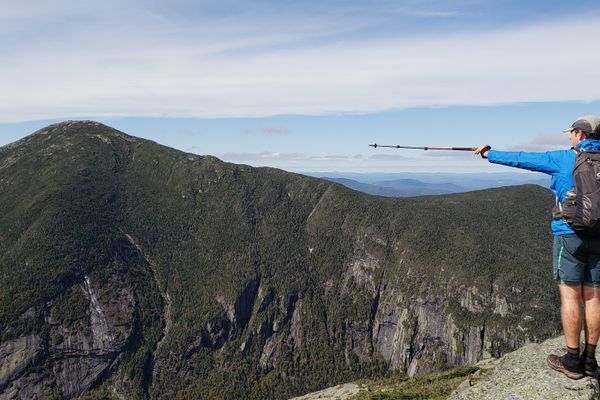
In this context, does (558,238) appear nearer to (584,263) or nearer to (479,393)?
(584,263)

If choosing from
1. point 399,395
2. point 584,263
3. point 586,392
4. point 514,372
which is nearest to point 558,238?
point 584,263

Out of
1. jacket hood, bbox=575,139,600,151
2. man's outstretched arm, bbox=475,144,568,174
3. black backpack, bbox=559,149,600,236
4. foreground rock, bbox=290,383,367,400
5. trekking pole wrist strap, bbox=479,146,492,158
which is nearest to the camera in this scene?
black backpack, bbox=559,149,600,236

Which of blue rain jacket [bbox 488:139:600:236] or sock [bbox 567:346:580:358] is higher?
blue rain jacket [bbox 488:139:600:236]

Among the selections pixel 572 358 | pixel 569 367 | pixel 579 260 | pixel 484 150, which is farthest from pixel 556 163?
pixel 569 367

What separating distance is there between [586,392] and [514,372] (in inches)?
151

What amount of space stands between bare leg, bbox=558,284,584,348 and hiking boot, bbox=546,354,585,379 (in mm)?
1152

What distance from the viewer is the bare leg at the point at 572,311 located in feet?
50.0

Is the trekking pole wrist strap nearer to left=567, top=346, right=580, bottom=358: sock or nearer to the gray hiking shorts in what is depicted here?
the gray hiking shorts

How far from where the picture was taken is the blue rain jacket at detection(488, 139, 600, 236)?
14992mm

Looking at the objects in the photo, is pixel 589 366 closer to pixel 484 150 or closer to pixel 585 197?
pixel 585 197

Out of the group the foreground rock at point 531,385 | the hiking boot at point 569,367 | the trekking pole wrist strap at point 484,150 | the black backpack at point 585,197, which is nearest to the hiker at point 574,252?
the hiking boot at point 569,367

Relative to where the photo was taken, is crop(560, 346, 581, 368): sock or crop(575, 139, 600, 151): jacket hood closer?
crop(575, 139, 600, 151): jacket hood

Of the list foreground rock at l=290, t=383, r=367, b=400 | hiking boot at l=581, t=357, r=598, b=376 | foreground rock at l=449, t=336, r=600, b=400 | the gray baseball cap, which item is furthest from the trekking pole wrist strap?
foreground rock at l=290, t=383, r=367, b=400

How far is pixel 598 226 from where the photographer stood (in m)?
13.9
